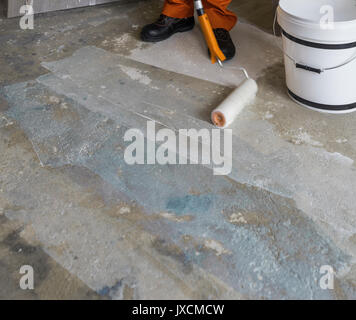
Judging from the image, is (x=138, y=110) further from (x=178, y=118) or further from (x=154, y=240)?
(x=154, y=240)

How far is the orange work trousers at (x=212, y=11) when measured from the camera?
7.98 feet

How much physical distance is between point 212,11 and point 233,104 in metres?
0.87

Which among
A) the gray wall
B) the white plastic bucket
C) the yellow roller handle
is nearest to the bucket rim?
the white plastic bucket

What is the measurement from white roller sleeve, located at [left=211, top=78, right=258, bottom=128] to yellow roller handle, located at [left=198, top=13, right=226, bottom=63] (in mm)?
341

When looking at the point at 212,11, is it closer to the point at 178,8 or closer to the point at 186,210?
the point at 178,8

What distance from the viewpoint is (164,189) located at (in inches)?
62.1

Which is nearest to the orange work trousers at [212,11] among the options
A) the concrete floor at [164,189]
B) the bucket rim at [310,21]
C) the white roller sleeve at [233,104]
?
the concrete floor at [164,189]

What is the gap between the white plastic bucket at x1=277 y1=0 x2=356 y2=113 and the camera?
1.61 metres

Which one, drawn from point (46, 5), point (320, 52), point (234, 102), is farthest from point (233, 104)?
point (46, 5)

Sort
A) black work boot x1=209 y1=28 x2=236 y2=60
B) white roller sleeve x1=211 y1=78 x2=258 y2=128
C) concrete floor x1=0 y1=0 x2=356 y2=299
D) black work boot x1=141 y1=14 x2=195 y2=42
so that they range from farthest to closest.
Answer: black work boot x1=141 y1=14 x2=195 y2=42 < black work boot x1=209 y1=28 x2=236 y2=60 < white roller sleeve x1=211 y1=78 x2=258 y2=128 < concrete floor x1=0 y1=0 x2=356 y2=299

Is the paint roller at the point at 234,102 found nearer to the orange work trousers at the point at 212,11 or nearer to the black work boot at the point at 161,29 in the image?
the orange work trousers at the point at 212,11

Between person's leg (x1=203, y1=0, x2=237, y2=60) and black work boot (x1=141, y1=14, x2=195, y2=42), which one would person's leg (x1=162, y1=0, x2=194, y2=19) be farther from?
person's leg (x1=203, y1=0, x2=237, y2=60)

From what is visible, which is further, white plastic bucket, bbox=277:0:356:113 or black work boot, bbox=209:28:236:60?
black work boot, bbox=209:28:236:60

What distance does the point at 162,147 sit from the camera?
1.77 meters
